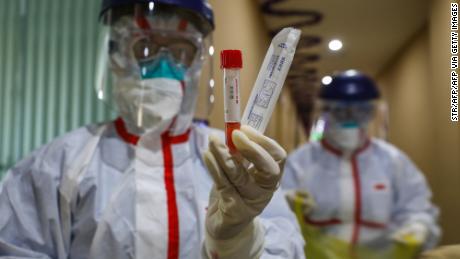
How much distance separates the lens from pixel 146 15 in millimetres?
782

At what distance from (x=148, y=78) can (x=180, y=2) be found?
0.46 ft

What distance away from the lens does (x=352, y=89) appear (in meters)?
1.15

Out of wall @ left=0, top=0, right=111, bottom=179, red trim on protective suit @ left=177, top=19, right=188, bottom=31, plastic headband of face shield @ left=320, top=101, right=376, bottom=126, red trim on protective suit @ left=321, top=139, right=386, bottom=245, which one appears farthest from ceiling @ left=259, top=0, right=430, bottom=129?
wall @ left=0, top=0, right=111, bottom=179

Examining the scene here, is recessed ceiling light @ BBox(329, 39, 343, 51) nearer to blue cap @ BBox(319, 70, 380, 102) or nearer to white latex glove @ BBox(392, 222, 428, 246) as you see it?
blue cap @ BBox(319, 70, 380, 102)

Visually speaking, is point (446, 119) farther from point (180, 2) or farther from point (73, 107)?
point (73, 107)

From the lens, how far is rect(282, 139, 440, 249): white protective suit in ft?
3.89

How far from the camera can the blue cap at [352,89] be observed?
103 centimetres

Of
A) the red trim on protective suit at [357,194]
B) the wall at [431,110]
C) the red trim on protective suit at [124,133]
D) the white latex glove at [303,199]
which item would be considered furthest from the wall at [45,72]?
the wall at [431,110]

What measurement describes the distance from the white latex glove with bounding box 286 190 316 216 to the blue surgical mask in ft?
1.84

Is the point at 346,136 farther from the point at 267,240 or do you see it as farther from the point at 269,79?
the point at 269,79

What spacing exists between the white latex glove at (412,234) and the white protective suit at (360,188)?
0.06 ft

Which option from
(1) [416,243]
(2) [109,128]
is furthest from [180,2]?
(1) [416,243]

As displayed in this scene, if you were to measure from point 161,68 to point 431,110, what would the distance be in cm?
52

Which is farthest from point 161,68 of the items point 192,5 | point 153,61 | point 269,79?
point 269,79
